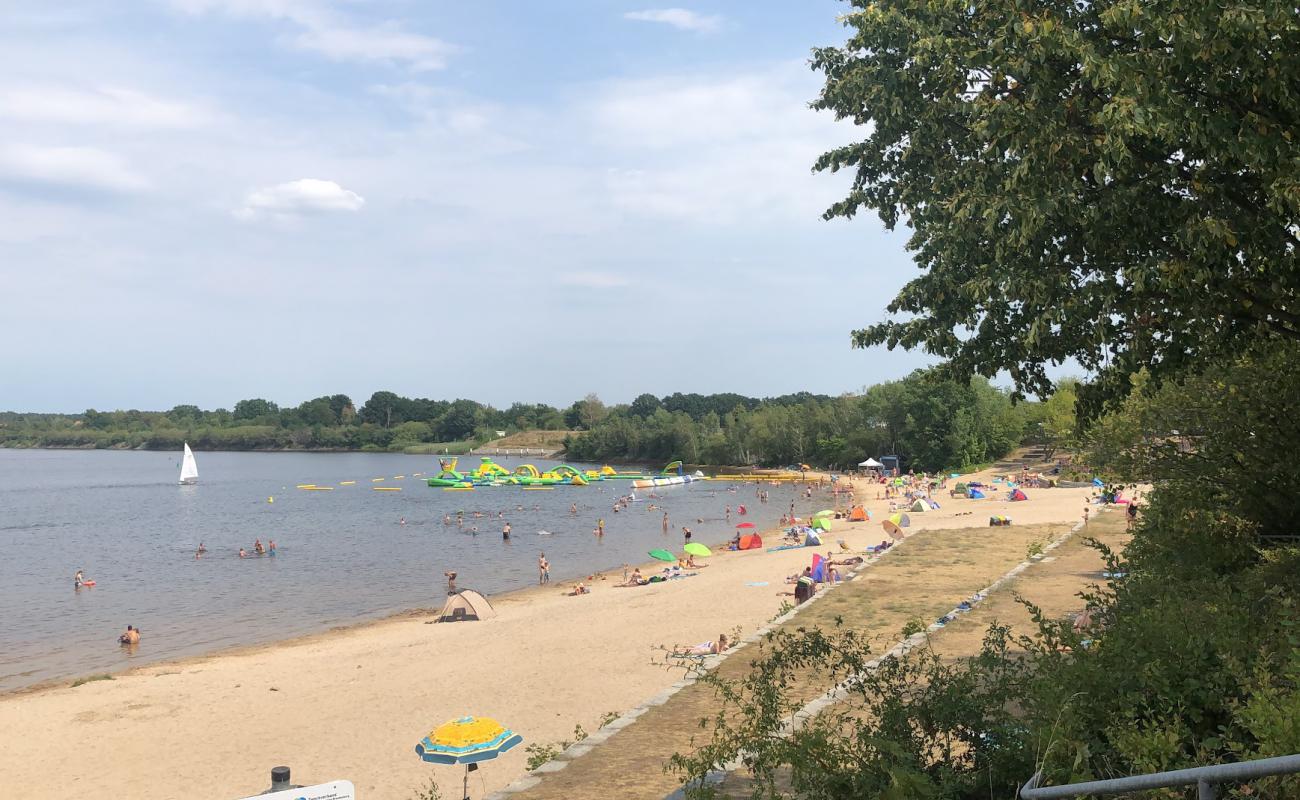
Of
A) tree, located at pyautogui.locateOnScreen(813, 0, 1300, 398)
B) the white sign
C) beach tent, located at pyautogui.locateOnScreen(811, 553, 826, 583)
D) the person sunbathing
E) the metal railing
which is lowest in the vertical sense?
the person sunbathing

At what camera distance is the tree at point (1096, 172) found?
18.5 feet

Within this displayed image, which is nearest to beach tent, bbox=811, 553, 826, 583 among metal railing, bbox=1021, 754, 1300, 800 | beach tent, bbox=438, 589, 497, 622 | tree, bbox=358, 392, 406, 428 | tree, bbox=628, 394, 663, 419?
beach tent, bbox=438, 589, 497, 622

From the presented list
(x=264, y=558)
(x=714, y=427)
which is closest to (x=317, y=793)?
(x=264, y=558)

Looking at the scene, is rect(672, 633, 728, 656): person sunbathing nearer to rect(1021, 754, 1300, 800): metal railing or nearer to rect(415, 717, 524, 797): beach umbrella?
rect(415, 717, 524, 797): beach umbrella

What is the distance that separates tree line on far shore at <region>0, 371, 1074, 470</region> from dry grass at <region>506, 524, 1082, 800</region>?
147 inches

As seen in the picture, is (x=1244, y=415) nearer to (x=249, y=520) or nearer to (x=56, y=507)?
(x=249, y=520)

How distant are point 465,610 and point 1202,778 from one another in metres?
24.0

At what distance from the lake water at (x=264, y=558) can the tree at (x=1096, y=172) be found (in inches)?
869

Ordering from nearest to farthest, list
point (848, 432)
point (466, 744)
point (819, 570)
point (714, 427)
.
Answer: point (466, 744), point (819, 570), point (848, 432), point (714, 427)

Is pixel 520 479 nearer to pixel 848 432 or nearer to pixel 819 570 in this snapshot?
pixel 848 432

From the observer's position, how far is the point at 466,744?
435 inches

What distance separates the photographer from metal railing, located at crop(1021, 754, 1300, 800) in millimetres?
2287

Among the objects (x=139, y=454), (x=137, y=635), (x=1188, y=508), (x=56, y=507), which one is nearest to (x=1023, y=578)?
(x=1188, y=508)

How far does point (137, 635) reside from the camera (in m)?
23.7
